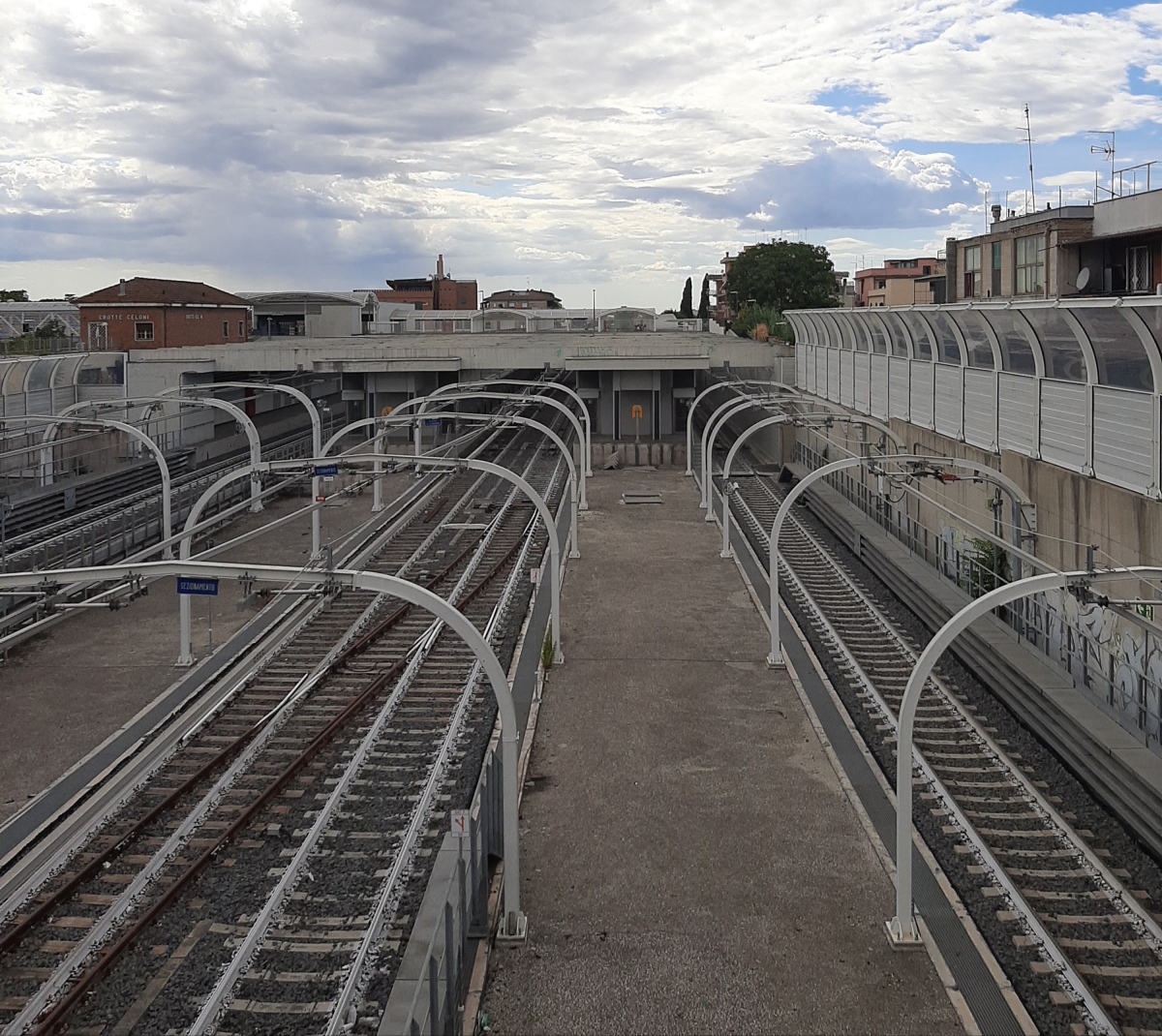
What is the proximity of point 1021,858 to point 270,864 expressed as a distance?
23.0 ft

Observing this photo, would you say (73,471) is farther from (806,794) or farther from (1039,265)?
(1039,265)

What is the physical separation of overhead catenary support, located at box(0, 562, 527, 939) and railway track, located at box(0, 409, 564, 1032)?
1.09 meters

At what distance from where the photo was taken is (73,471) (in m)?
30.1

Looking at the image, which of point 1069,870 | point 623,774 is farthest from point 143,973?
point 1069,870

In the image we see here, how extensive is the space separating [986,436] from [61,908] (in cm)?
1495

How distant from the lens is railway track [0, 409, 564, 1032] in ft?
28.2

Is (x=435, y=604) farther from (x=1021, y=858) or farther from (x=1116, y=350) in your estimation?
(x=1116, y=350)

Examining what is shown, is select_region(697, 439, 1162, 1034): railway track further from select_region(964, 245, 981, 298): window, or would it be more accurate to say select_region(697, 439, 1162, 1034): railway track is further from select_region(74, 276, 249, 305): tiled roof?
select_region(74, 276, 249, 305): tiled roof

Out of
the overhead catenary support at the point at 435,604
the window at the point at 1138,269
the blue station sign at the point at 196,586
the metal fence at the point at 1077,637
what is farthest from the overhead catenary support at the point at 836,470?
the window at the point at 1138,269

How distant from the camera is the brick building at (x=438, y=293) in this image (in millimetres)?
121062

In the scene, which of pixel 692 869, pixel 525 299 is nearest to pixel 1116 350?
pixel 692 869

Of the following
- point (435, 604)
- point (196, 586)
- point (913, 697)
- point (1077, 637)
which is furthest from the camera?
point (1077, 637)

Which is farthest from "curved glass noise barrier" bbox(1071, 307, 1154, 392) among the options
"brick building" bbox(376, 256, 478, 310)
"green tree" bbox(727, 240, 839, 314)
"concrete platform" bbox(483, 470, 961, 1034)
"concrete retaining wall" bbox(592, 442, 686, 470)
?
"brick building" bbox(376, 256, 478, 310)

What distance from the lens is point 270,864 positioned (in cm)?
1076
